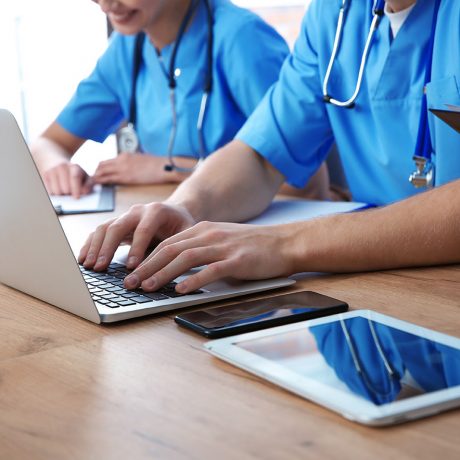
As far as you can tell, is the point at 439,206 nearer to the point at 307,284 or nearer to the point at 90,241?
the point at 307,284

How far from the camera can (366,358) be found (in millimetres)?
560

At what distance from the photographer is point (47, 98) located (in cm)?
316

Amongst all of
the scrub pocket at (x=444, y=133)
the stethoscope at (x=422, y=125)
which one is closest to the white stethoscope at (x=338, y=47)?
the stethoscope at (x=422, y=125)

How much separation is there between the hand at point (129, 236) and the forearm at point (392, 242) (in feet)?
0.57

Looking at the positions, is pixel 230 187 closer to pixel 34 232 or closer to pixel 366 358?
pixel 34 232

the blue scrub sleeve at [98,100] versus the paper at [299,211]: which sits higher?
the blue scrub sleeve at [98,100]

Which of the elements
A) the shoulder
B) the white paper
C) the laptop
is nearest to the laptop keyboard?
the laptop

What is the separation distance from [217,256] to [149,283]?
79 millimetres

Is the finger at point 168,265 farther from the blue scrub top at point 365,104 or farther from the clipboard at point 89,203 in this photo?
the clipboard at point 89,203

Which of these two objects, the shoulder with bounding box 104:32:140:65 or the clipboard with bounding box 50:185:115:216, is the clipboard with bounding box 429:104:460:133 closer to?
the clipboard with bounding box 50:185:115:216

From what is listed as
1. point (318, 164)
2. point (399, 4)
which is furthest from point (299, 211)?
point (399, 4)

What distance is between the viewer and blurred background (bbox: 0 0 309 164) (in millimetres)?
2971

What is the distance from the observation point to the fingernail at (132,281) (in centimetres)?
78

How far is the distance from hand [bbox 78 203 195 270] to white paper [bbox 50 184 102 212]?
495mm
